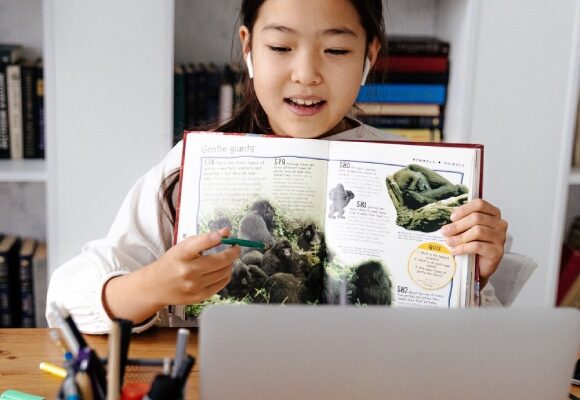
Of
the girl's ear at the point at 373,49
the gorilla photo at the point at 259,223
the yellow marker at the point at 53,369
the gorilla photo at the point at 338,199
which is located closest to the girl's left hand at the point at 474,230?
the gorilla photo at the point at 338,199

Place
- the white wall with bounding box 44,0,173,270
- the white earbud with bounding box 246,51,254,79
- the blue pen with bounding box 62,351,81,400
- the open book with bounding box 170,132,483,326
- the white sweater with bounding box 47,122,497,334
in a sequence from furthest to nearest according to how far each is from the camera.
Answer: the white wall with bounding box 44,0,173,270
the white earbud with bounding box 246,51,254,79
the white sweater with bounding box 47,122,497,334
the open book with bounding box 170,132,483,326
the blue pen with bounding box 62,351,81,400

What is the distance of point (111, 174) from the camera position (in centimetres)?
198

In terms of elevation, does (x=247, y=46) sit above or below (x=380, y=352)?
above

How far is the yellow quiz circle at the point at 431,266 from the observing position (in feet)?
3.29

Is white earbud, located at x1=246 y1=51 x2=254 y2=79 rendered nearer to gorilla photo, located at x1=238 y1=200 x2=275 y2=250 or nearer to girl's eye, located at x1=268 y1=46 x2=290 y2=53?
girl's eye, located at x1=268 y1=46 x2=290 y2=53

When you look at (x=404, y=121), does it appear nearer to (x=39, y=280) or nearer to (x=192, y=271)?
(x=39, y=280)

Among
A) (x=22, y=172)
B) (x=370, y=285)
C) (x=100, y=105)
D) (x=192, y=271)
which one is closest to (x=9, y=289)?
(x=22, y=172)

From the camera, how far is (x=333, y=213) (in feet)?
3.48

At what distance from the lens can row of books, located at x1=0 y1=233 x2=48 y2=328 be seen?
204 centimetres

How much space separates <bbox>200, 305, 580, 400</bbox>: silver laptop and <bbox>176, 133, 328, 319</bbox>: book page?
40 centimetres

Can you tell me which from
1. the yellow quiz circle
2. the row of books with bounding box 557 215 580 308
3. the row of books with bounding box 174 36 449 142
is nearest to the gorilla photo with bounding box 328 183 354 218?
the yellow quiz circle

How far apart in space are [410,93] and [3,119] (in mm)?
1074

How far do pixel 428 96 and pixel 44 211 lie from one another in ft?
3.76

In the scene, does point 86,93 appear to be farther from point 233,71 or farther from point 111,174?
point 233,71
